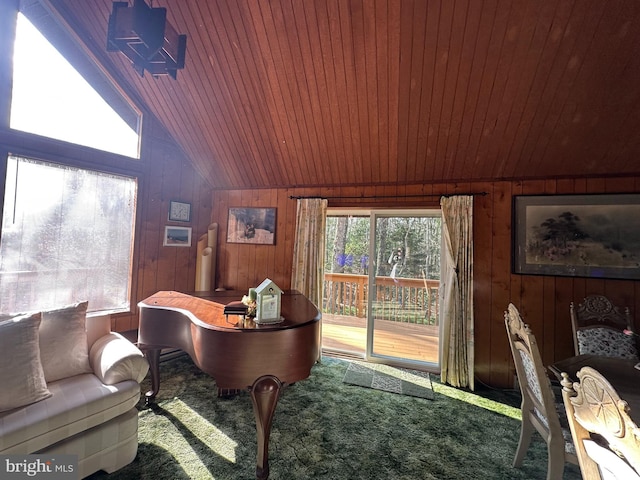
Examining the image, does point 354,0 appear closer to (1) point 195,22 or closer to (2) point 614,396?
(1) point 195,22

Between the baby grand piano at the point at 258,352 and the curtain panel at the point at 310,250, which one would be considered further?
the curtain panel at the point at 310,250

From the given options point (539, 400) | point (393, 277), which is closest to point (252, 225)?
point (393, 277)

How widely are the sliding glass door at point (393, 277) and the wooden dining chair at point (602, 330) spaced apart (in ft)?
4.59

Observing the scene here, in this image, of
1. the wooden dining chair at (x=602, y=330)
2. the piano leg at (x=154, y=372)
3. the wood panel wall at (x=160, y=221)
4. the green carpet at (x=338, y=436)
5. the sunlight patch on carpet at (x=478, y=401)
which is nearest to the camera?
the green carpet at (x=338, y=436)

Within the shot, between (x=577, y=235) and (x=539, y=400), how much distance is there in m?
2.15

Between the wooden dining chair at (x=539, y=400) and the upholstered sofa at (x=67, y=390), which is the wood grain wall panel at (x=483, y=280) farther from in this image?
the upholstered sofa at (x=67, y=390)

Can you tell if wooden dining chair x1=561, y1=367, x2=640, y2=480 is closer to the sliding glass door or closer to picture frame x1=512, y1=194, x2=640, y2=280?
picture frame x1=512, y1=194, x2=640, y2=280

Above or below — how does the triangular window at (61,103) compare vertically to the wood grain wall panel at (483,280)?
above

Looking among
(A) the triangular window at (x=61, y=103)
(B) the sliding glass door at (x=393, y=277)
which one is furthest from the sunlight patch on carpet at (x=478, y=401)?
(A) the triangular window at (x=61, y=103)

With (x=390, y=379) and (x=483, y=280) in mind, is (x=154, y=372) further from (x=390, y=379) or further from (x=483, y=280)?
(x=483, y=280)

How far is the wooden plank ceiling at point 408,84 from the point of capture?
6.67 feet

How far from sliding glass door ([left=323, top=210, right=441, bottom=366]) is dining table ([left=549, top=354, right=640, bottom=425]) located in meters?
1.76

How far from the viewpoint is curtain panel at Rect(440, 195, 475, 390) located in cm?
305

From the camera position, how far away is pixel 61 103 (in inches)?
111
